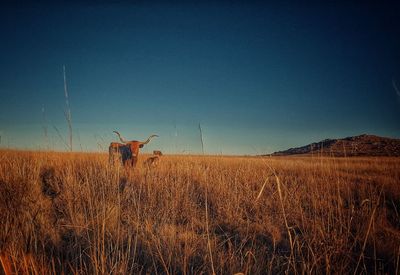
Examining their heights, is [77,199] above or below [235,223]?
above

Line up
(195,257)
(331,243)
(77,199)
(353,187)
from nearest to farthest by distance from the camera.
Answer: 1. (331,243)
2. (195,257)
3. (77,199)
4. (353,187)

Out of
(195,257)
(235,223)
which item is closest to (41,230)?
(195,257)

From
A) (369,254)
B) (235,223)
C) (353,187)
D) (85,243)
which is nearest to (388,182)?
(353,187)

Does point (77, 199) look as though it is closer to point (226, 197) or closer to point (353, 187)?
point (226, 197)

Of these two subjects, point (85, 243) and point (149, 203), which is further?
point (149, 203)

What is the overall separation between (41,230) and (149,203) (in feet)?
4.98

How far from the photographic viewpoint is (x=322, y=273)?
178cm

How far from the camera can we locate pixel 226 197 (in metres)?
4.00

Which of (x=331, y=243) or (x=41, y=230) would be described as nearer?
(x=331, y=243)

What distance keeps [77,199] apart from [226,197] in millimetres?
2303

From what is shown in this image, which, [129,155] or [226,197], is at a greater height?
[129,155]

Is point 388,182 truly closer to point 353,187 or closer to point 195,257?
point 353,187

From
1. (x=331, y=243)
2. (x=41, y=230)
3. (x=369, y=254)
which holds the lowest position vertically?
(x=369, y=254)

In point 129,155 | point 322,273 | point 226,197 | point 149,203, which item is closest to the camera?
point 322,273
